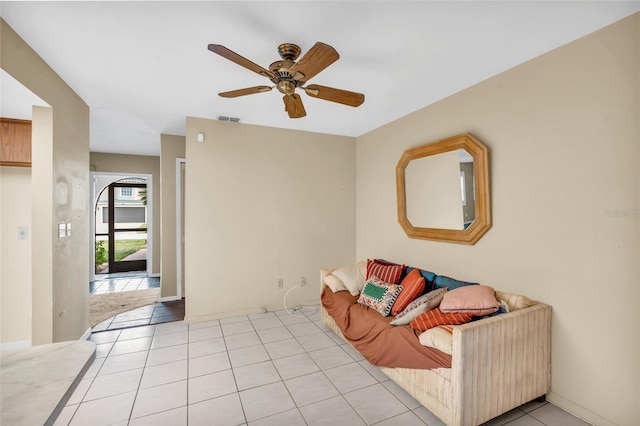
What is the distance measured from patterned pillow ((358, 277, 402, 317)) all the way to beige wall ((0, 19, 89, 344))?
278 cm

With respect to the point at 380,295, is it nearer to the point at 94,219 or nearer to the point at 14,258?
the point at 14,258

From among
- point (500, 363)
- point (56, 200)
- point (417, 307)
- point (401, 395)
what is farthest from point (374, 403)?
point (56, 200)

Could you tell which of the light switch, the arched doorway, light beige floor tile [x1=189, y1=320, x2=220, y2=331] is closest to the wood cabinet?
the light switch

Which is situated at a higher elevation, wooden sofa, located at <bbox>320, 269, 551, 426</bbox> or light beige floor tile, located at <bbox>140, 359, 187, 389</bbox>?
wooden sofa, located at <bbox>320, 269, 551, 426</bbox>

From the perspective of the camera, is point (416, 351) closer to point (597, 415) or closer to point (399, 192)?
point (597, 415)

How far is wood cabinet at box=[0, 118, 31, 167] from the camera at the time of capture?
2680 millimetres

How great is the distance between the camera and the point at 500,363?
1.95m

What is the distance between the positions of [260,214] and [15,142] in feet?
8.16

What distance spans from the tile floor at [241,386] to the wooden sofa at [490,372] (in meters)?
0.16

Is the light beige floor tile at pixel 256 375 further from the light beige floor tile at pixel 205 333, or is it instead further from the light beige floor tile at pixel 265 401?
the light beige floor tile at pixel 205 333

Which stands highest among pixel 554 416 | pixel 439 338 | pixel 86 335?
pixel 439 338

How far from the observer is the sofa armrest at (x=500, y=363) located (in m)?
1.81

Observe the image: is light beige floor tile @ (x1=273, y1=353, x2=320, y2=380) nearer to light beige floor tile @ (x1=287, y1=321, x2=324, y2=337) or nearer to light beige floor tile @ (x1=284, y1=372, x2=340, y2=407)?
light beige floor tile @ (x1=284, y1=372, x2=340, y2=407)

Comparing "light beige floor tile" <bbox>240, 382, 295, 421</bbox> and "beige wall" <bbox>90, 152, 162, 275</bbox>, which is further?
"beige wall" <bbox>90, 152, 162, 275</bbox>
